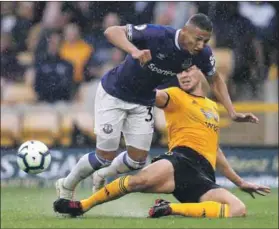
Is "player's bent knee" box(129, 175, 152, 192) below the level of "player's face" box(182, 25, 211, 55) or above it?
below

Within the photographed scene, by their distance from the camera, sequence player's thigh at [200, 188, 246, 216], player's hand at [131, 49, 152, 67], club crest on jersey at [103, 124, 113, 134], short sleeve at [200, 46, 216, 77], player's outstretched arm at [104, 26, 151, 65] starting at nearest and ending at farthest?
player's hand at [131, 49, 152, 67]
player's outstretched arm at [104, 26, 151, 65]
player's thigh at [200, 188, 246, 216]
club crest on jersey at [103, 124, 113, 134]
short sleeve at [200, 46, 216, 77]

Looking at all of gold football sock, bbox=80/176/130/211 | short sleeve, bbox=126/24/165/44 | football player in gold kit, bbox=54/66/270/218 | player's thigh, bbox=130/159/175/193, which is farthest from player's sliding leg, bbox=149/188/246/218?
short sleeve, bbox=126/24/165/44

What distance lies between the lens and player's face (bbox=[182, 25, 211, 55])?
869 centimetres

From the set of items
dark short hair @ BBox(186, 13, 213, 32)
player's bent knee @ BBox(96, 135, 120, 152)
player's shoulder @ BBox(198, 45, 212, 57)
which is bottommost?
player's bent knee @ BBox(96, 135, 120, 152)

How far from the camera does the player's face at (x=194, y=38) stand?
869cm

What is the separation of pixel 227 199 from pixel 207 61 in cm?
135

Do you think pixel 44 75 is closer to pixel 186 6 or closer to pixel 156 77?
pixel 186 6

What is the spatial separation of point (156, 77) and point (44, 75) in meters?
6.17

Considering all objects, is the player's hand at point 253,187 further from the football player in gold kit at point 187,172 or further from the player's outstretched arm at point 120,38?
the player's outstretched arm at point 120,38

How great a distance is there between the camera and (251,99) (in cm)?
1585

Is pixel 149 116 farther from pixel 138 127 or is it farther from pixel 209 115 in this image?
pixel 209 115

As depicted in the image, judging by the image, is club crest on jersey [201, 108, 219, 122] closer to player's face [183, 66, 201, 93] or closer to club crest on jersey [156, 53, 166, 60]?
player's face [183, 66, 201, 93]

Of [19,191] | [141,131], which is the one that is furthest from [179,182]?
[19,191]

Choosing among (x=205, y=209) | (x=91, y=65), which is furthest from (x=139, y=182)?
(x=91, y=65)
